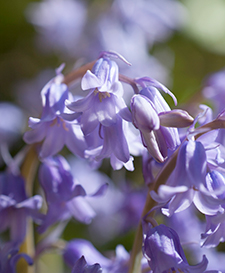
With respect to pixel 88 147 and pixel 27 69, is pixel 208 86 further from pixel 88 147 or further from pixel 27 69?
pixel 27 69

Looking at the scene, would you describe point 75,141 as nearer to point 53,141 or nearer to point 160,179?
point 53,141

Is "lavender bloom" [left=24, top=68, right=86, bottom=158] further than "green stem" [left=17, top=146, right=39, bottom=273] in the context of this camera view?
No

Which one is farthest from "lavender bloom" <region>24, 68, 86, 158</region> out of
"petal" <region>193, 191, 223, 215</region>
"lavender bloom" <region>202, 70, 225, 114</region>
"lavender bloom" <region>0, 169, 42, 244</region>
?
"lavender bloom" <region>202, 70, 225, 114</region>

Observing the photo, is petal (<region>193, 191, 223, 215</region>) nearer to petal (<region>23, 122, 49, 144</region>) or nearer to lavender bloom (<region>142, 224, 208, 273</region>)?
lavender bloom (<region>142, 224, 208, 273</region>)

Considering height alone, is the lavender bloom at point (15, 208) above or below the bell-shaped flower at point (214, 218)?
below

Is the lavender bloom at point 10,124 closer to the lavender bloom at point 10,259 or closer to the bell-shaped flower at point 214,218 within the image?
the lavender bloom at point 10,259

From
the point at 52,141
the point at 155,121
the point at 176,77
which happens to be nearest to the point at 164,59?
the point at 176,77

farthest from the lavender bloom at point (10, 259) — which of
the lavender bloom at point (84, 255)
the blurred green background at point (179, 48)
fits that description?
the blurred green background at point (179, 48)
